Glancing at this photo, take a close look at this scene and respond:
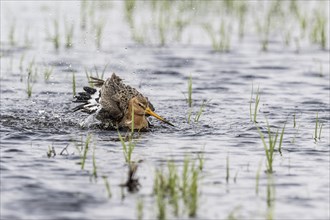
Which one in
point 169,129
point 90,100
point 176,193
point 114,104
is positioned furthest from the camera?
point 90,100

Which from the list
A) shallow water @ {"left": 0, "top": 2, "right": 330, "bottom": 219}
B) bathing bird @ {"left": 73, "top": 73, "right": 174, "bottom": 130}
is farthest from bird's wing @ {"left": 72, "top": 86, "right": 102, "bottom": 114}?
shallow water @ {"left": 0, "top": 2, "right": 330, "bottom": 219}

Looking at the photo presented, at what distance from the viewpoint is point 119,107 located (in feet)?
28.5

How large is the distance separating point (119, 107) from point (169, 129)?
587mm

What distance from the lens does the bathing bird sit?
8508 mm

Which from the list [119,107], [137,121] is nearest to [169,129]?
[137,121]

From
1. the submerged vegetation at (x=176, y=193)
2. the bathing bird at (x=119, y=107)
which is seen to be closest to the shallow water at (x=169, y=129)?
the submerged vegetation at (x=176, y=193)

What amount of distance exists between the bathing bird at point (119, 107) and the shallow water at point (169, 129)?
20 cm

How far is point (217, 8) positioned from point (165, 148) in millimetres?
9470

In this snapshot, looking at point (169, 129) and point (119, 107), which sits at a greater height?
point (119, 107)

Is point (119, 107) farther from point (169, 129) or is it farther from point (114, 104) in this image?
point (169, 129)

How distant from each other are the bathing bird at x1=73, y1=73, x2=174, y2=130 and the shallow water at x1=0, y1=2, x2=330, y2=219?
0.64 feet

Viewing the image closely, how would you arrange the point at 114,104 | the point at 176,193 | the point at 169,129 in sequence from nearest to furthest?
the point at 176,193
the point at 169,129
the point at 114,104

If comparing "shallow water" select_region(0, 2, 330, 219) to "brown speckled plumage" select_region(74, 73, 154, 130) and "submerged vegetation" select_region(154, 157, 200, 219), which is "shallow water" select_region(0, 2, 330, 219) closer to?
"submerged vegetation" select_region(154, 157, 200, 219)

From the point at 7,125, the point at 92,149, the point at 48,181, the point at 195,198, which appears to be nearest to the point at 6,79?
the point at 7,125
